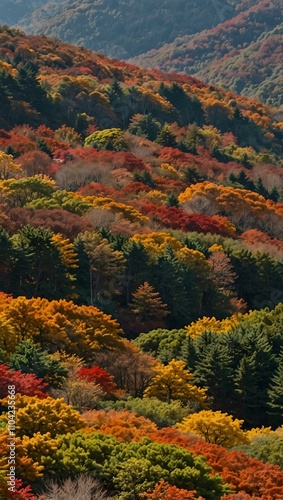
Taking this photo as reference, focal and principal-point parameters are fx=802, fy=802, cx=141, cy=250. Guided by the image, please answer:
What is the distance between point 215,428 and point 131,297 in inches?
1301

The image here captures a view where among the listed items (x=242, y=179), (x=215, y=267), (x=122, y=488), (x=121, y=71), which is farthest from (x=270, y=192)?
(x=122, y=488)

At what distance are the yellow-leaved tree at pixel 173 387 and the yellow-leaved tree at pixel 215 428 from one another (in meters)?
7.07

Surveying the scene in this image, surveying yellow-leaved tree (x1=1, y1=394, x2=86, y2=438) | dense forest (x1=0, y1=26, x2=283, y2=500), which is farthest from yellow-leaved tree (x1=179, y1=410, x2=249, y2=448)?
yellow-leaved tree (x1=1, y1=394, x2=86, y2=438)

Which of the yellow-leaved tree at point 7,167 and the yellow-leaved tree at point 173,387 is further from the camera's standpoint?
the yellow-leaved tree at point 7,167

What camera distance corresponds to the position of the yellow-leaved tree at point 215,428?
45938 millimetres

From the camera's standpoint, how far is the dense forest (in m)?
34.9

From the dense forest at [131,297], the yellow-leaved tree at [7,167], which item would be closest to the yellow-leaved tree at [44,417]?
the dense forest at [131,297]

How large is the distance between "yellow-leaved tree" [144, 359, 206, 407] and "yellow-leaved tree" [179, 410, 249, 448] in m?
7.07

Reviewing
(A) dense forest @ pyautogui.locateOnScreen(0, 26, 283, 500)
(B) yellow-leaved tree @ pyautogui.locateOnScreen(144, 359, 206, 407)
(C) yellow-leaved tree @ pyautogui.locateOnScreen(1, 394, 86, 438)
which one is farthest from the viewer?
(B) yellow-leaved tree @ pyautogui.locateOnScreen(144, 359, 206, 407)

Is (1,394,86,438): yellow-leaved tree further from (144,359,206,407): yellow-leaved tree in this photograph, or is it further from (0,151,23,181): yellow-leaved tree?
(0,151,23,181): yellow-leaved tree

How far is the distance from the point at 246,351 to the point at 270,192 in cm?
6960

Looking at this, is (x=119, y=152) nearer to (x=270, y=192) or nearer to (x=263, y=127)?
(x=270, y=192)

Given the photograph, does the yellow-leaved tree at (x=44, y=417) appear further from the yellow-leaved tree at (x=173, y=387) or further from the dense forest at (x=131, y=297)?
the yellow-leaved tree at (x=173, y=387)

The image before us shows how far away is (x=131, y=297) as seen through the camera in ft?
258
